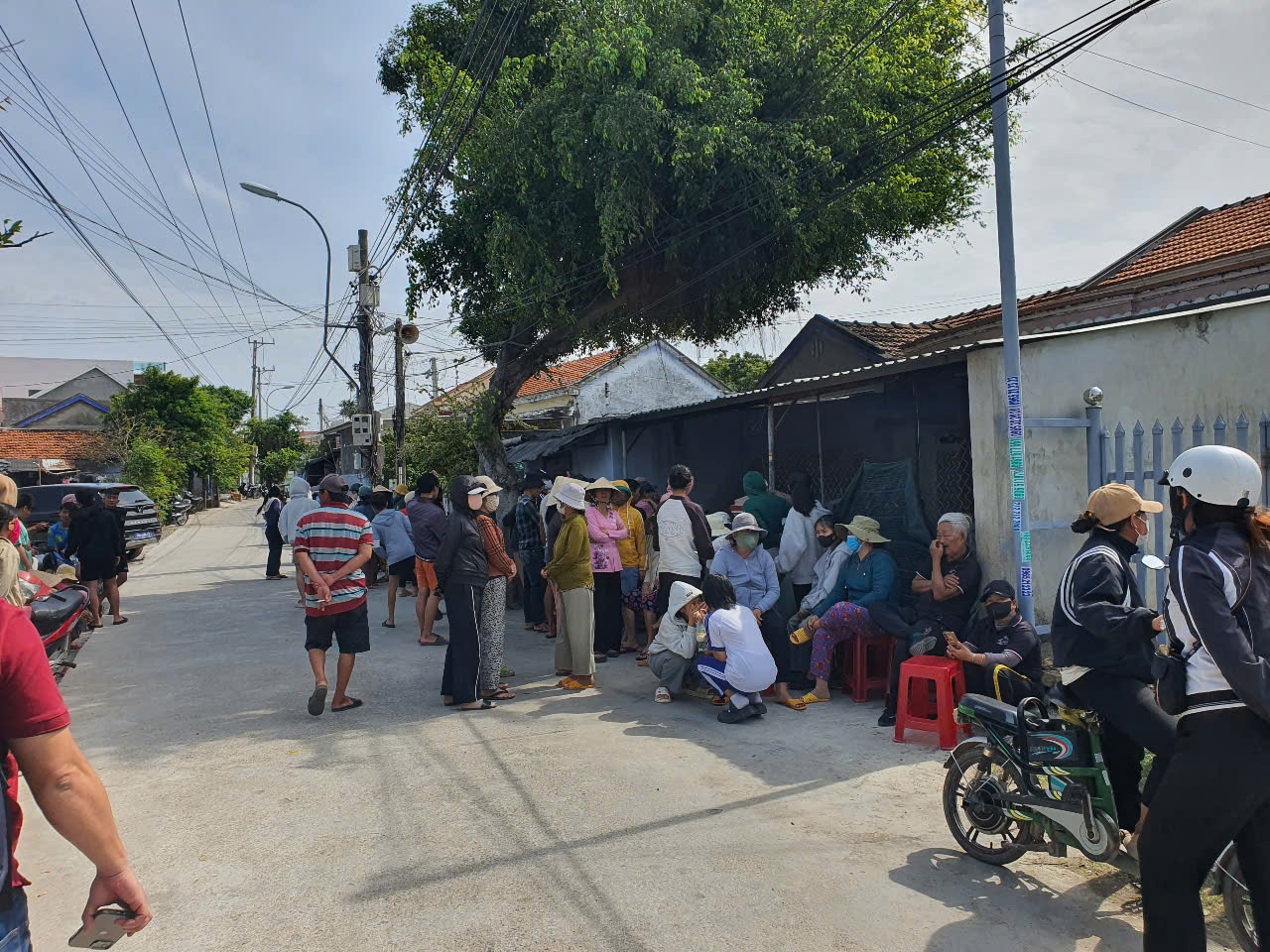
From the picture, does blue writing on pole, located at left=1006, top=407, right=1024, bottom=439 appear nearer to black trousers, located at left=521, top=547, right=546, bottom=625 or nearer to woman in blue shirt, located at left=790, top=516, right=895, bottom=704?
woman in blue shirt, located at left=790, top=516, right=895, bottom=704

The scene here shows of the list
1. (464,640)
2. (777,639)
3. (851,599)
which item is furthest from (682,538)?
(464,640)

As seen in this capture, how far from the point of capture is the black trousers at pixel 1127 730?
3.42 m

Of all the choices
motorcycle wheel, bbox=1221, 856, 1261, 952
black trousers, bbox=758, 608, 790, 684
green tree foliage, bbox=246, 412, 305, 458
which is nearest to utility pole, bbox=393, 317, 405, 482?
black trousers, bbox=758, 608, 790, 684

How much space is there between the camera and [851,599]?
22.7 ft

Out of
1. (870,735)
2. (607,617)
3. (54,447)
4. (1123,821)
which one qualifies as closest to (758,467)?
(607,617)

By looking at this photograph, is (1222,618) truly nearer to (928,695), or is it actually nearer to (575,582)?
(928,695)

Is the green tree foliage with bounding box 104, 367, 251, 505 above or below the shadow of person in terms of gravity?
above

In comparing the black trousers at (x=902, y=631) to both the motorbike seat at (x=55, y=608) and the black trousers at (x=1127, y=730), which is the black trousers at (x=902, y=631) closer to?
the black trousers at (x=1127, y=730)

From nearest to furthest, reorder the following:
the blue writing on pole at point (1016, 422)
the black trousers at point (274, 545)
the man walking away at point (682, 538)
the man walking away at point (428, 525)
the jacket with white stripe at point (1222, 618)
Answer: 1. the jacket with white stripe at point (1222, 618)
2. the blue writing on pole at point (1016, 422)
3. the man walking away at point (682, 538)
4. the man walking away at point (428, 525)
5. the black trousers at point (274, 545)

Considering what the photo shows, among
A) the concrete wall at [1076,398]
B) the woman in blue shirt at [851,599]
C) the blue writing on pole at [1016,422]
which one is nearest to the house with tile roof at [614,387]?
the woman in blue shirt at [851,599]

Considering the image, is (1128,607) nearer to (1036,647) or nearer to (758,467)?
(1036,647)

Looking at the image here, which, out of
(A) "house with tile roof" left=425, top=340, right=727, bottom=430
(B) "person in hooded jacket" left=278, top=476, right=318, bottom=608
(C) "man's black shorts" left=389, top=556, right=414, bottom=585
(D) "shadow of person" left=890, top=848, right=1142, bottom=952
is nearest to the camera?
(D) "shadow of person" left=890, top=848, right=1142, bottom=952

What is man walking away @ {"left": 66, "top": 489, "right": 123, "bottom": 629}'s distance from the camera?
1073cm

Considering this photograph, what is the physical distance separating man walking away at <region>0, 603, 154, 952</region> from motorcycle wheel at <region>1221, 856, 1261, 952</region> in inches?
136
